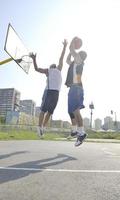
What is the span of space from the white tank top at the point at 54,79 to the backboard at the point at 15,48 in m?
6.87

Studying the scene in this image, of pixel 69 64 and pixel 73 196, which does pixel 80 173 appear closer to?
pixel 73 196

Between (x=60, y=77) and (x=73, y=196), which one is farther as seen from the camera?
(x=60, y=77)

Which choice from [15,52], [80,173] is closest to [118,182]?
[80,173]

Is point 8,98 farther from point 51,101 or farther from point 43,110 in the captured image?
point 51,101

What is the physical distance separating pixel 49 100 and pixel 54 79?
1.54ft

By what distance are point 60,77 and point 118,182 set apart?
3.49 metres

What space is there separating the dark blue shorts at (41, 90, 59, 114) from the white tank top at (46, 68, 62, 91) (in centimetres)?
11

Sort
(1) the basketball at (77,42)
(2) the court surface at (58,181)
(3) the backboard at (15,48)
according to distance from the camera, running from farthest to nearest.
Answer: (3) the backboard at (15,48) → (1) the basketball at (77,42) → (2) the court surface at (58,181)

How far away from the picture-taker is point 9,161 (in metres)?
5.19

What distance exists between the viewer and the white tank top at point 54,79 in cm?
683

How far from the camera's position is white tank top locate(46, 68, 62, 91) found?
6834 millimetres

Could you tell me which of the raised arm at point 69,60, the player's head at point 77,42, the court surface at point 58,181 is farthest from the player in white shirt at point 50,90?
the court surface at point 58,181

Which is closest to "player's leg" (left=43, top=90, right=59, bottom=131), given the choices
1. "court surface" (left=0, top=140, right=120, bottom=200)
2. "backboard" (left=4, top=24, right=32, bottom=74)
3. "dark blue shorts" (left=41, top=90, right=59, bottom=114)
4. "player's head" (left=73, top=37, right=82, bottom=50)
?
"dark blue shorts" (left=41, top=90, right=59, bottom=114)

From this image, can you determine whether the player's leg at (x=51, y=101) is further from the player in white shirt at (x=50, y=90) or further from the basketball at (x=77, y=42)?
the basketball at (x=77, y=42)
